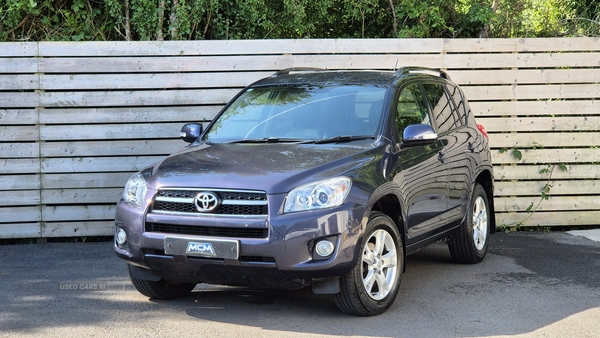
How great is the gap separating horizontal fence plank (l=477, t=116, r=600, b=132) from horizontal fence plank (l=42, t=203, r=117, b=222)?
4539 mm

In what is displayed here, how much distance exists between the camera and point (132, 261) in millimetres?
5773

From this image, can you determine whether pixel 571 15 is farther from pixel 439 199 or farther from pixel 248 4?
pixel 439 199

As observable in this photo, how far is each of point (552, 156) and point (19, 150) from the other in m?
6.28

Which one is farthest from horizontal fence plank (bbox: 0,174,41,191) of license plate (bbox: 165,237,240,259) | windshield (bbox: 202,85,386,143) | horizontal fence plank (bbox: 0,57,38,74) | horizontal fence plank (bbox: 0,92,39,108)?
license plate (bbox: 165,237,240,259)

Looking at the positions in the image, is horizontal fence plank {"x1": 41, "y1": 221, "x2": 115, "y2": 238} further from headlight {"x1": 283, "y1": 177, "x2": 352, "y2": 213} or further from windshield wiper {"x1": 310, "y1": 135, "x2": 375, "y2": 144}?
headlight {"x1": 283, "y1": 177, "x2": 352, "y2": 213}

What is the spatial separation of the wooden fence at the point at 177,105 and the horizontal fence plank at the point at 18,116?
1 cm

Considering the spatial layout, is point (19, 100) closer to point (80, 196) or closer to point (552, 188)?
point (80, 196)

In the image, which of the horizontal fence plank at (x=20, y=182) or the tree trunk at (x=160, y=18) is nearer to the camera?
the horizontal fence plank at (x=20, y=182)

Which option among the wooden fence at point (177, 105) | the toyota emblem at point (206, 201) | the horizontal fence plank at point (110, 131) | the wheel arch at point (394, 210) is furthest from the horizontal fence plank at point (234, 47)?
the toyota emblem at point (206, 201)

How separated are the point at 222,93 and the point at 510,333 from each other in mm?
5101

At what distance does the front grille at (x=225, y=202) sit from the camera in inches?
212

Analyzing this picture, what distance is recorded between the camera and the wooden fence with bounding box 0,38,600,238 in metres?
9.31

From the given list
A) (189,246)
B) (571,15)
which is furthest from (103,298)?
(571,15)

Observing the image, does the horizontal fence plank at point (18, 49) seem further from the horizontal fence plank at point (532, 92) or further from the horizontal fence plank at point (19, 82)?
the horizontal fence plank at point (532, 92)
